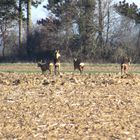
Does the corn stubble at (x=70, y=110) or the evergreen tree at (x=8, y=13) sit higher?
the evergreen tree at (x=8, y=13)

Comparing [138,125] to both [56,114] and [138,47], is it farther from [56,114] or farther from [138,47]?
[138,47]

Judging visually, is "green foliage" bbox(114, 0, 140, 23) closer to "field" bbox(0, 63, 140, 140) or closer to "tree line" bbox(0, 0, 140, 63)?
"tree line" bbox(0, 0, 140, 63)

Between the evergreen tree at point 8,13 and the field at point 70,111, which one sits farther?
the evergreen tree at point 8,13

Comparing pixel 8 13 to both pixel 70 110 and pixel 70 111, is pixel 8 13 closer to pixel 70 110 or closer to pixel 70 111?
pixel 70 110

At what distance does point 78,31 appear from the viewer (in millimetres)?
60594

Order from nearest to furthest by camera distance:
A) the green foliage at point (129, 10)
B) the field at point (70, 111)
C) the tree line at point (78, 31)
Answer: the field at point (70, 111), the tree line at point (78, 31), the green foliage at point (129, 10)

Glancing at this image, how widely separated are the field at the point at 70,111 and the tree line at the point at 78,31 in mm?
37418

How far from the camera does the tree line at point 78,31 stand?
58688 mm

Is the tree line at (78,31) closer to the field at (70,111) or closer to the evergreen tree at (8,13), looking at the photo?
the evergreen tree at (8,13)

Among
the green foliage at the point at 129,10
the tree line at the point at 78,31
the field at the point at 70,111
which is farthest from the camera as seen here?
the green foliage at the point at 129,10

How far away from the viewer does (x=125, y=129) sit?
12.8m

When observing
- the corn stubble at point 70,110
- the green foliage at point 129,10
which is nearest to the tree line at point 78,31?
the green foliage at point 129,10

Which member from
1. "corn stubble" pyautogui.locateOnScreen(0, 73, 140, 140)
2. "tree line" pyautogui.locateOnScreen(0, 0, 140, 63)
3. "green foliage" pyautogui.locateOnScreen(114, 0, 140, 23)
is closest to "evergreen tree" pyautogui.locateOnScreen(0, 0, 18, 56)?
"tree line" pyautogui.locateOnScreen(0, 0, 140, 63)

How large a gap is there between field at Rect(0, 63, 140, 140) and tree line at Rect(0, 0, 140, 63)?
3742 centimetres
